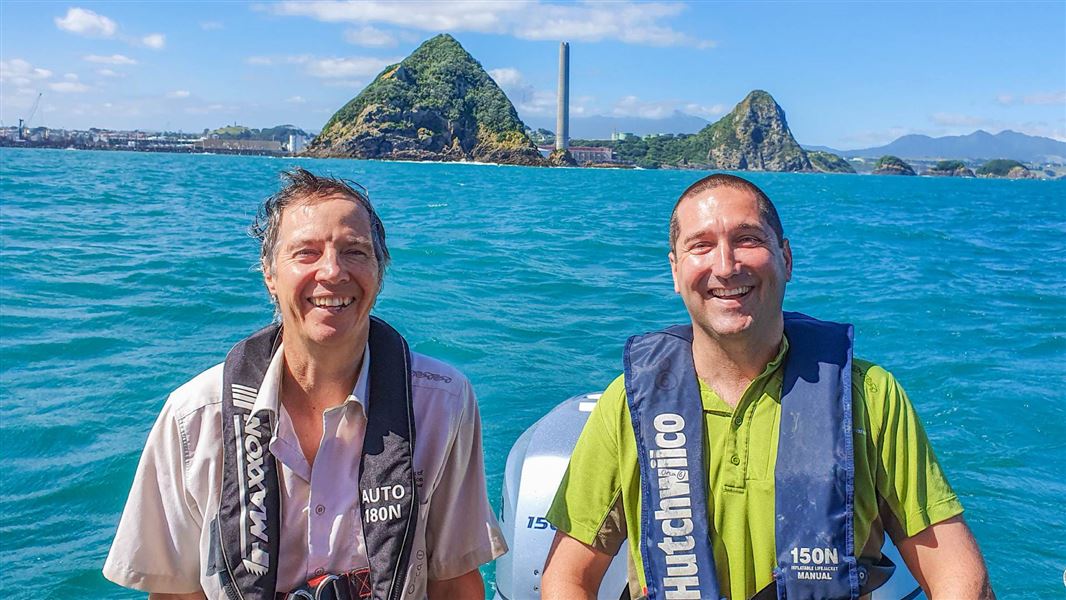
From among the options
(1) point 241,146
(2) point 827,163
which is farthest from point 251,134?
(2) point 827,163

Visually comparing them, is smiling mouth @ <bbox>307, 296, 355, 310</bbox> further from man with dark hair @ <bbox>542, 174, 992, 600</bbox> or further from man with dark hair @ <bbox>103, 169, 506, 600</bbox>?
man with dark hair @ <bbox>542, 174, 992, 600</bbox>

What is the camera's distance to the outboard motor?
2.94m

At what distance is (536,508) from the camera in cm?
319

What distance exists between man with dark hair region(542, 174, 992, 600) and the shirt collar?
59 centimetres

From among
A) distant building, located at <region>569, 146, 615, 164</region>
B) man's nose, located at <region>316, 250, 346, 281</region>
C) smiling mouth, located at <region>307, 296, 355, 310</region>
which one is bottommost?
smiling mouth, located at <region>307, 296, 355, 310</region>

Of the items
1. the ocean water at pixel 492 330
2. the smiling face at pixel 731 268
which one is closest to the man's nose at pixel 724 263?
the smiling face at pixel 731 268

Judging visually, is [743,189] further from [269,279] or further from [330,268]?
[269,279]

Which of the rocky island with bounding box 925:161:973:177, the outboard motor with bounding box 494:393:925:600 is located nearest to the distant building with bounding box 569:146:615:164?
the rocky island with bounding box 925:161:973:177

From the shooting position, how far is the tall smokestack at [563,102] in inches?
4865

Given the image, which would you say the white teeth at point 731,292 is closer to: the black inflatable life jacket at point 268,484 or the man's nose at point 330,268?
the black inflatable life jacket at point 268,484

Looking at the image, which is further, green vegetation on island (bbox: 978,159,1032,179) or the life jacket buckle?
green vegetation on island (bbox: 978,159,1032,179)

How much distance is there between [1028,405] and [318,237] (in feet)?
24.2

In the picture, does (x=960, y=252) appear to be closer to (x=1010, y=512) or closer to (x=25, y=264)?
(x=1010, y=512)

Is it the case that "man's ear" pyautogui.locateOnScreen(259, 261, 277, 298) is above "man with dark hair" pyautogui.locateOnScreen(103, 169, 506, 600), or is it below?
above
